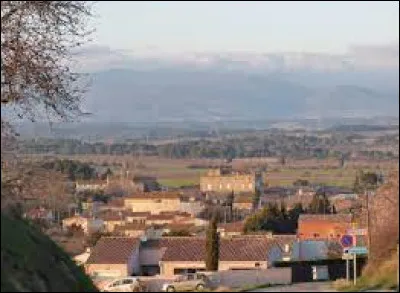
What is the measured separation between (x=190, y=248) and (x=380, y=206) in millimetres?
33605

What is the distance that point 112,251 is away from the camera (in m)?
57.1

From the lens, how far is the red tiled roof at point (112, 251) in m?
55.3

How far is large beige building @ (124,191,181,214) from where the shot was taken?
492 feet

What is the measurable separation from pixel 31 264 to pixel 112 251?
140 feet

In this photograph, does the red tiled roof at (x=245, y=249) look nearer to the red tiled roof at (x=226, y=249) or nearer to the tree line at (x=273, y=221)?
the red tiled roof at (x=226, y=249)

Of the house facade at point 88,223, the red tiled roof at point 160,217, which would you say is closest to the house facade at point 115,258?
the house facade at point 88,223

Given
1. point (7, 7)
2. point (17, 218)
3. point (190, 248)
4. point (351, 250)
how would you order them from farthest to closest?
point (190, 248) < point (351, 250) < point (7, 7) < point (17, 218)

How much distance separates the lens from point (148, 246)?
6078cm

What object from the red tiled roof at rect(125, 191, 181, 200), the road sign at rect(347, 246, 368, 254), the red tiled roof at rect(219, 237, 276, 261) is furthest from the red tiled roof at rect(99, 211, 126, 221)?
the road sign at rect(347, 246, 368, 254)

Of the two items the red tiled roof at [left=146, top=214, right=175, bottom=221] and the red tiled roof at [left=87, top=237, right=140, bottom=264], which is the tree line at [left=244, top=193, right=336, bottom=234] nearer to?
the red tiled roof at [left=87, top=237, right=140, bottom=264]

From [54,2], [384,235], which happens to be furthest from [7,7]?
[384,235]

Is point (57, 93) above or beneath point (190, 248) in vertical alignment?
above

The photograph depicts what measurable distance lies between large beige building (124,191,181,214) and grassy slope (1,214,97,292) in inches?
5195

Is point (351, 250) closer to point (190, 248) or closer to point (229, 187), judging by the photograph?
point (190, 248)
